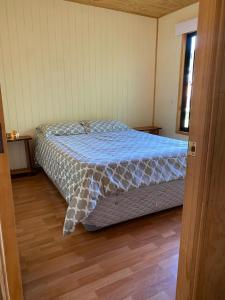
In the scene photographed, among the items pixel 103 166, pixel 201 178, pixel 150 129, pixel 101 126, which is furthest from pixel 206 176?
pixel 150 129

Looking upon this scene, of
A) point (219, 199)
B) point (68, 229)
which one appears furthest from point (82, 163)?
point (219, 199)

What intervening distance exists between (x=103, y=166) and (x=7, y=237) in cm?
99

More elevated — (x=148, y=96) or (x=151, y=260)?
(x=148, y=96)

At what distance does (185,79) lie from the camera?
376cm

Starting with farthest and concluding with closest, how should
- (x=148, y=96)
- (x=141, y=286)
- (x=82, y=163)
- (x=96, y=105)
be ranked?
(x=148, y=96), (x=96, y=105), (x=82, y=163), (x=141, y=286)

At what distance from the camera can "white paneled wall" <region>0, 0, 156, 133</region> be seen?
315 centimetres

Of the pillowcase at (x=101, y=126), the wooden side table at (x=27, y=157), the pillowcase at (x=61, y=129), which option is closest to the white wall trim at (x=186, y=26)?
the pillowcase at (x=101, y=126)

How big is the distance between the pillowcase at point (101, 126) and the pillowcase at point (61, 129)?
0.11m

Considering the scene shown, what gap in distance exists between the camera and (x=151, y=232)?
1996 millimetres

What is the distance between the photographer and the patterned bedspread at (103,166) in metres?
1.79

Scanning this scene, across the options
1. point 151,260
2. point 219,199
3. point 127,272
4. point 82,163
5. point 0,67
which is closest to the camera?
point 219,199

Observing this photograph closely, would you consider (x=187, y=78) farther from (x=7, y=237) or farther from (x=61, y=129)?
(x=7, y=237)

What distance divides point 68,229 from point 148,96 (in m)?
3.29

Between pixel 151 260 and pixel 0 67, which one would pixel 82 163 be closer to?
pixel 151 260
